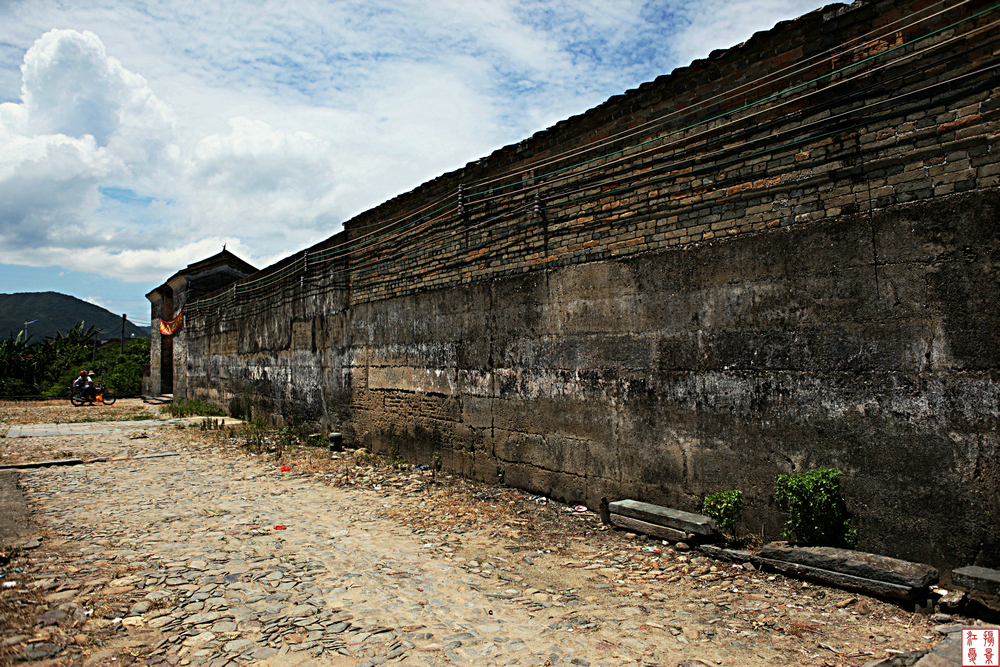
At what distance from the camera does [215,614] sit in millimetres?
3580

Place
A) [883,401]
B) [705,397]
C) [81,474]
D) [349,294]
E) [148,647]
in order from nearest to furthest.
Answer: [148,647] → [883,401] → [705,397] → [81,474] → [349,294]

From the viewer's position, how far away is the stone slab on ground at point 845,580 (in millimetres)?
3457

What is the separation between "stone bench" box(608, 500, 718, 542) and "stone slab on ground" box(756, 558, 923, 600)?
0.48 metres

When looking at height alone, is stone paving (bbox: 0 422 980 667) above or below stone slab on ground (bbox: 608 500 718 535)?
below

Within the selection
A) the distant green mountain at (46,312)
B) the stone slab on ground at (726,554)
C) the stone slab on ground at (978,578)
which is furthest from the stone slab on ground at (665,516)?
the distant green mountain at (46,312)

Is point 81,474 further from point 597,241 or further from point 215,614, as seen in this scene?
point 597,241

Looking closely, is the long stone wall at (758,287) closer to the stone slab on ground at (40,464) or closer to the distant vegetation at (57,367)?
the stone slab on ground at (40,464)

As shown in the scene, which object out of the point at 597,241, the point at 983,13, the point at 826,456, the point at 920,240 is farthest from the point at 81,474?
the point at 983,13

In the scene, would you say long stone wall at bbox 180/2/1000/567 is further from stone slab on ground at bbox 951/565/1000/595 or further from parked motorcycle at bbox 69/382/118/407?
parked motorcycle at bbox 69/382/118/407

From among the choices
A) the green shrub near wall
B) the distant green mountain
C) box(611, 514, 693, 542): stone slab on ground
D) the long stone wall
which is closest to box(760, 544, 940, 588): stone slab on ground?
the green shrub near wall

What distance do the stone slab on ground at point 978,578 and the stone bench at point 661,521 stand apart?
5.19ft

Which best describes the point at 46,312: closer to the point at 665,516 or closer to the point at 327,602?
the point at 327,602

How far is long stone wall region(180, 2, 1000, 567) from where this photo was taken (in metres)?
3.57

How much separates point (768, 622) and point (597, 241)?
3.52m
